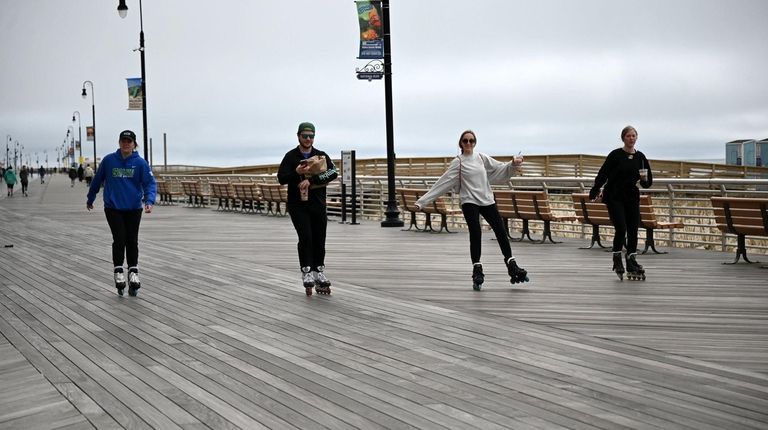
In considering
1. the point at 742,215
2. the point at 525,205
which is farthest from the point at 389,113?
the point at 742,215

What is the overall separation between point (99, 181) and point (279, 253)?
514cm

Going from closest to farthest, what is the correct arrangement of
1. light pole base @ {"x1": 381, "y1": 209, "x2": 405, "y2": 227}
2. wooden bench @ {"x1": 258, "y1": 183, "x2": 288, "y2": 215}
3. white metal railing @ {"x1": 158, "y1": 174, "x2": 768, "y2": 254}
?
white metal railing @ {"x1": 158, "y1": 174, "x2": 768, "y2": 254} → light pole base @ {"x1": 381, "y1": 209, "x2": 405, "y2": 227} → wooden bench @ {"x1": 258, "y1": 183, "x2": 288, "y2": 215}

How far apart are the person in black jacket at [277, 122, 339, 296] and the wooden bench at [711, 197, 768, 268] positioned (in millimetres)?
5562

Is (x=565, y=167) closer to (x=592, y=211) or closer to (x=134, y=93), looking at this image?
(x=134, y=93)

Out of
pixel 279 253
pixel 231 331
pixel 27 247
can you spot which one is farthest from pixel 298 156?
pixel 27 247

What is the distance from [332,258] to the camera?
1509 cm

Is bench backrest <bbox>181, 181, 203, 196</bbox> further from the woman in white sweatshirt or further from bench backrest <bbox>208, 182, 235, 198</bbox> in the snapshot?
the woman in white sweatshirt

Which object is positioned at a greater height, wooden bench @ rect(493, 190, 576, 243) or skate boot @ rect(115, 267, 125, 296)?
wooden bench @ rect(493, 190, 576, 243)

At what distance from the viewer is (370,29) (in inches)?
885

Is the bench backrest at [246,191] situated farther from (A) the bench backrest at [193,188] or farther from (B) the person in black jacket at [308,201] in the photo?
(B) the person in black jacket at [308,201]

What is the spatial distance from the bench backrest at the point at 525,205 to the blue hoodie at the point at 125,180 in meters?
7.98

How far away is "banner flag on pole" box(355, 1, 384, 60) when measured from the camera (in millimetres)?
22438

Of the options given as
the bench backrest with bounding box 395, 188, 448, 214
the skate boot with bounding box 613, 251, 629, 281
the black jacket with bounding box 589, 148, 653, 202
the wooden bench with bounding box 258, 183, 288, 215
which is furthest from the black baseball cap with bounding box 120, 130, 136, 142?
the wooden bench with bounding box 258, 183, 288, 215

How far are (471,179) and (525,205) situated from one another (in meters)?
6.81
